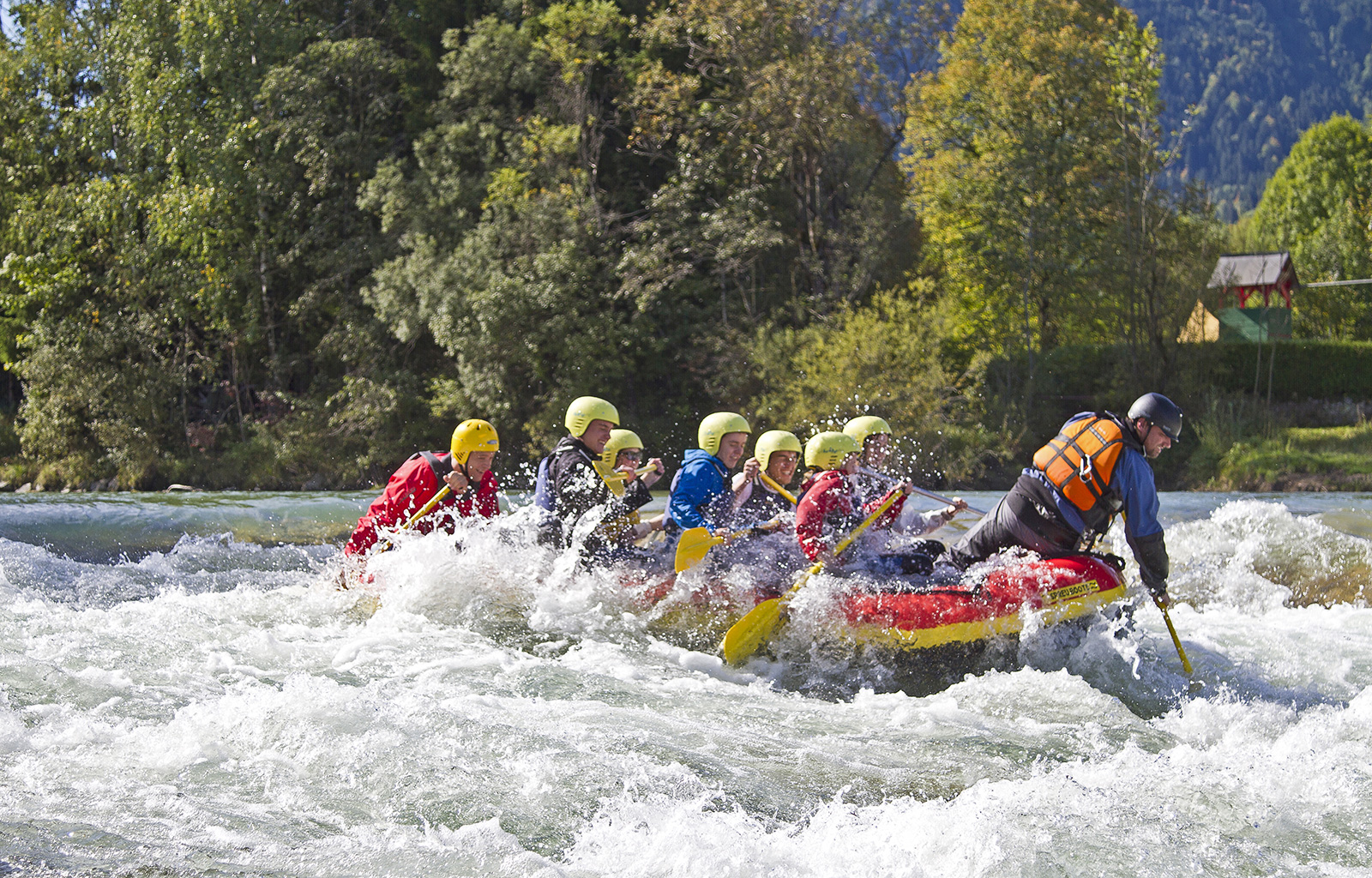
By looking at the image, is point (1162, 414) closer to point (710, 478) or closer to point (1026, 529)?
point (1026, 529)

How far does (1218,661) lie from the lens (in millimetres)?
6777

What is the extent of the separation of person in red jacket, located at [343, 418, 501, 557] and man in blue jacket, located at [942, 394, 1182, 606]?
3.34 metres

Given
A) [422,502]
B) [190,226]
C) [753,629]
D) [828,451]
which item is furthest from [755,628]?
[190,226]

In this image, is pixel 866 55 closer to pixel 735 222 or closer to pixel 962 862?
pixel 735 222

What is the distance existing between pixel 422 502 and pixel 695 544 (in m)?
1.97

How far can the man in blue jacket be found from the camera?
6.08m

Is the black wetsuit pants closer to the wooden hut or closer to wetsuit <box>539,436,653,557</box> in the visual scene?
wetsuit <box>539,436,653,557</box>

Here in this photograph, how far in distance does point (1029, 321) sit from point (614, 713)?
17085 millimetres

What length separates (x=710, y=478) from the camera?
23.2 feet

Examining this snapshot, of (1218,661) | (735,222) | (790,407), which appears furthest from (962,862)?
(735,222)

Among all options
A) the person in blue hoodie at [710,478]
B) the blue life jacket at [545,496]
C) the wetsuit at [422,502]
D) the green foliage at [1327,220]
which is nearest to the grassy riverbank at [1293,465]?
the person in blue hoodie at [710,478]

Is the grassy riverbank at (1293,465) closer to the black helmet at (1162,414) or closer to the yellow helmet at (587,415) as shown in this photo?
the black helmet at (1162,414)

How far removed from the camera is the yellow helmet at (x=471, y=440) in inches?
292

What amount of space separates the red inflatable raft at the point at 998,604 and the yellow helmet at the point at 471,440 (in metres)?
2.77
